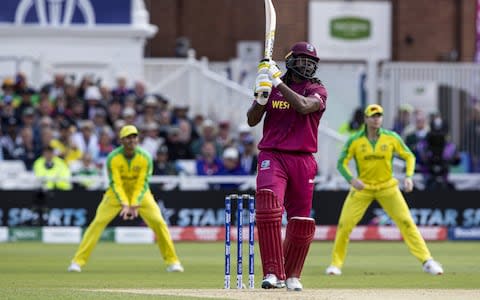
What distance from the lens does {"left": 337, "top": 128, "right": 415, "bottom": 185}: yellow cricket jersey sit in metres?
17.5

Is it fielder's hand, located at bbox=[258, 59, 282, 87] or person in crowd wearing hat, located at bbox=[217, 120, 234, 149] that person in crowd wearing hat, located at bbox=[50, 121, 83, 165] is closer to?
person in crowd wearing hat, located at bbox=[217, 120, 234, 149]

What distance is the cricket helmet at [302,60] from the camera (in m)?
12.7

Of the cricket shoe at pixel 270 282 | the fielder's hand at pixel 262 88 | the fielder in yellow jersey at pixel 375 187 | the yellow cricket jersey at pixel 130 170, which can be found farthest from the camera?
the yellow cricket jersey at pixel 130 170

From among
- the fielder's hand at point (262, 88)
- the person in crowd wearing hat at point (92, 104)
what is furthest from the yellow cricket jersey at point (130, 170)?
the person in crowd wearing hat at point (92, 104)

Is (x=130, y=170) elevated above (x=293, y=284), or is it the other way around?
(x=130, y=170)

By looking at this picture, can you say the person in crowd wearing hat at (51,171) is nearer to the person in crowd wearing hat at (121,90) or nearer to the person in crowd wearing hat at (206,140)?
the person in crowd wearing hat at (206,140)

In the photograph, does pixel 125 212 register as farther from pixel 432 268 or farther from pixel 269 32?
pixel 269 32

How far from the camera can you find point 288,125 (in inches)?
500

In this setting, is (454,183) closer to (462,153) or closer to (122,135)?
(462,153)

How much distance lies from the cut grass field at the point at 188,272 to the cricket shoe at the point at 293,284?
0.18 meters

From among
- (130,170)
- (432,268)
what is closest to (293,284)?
(432,268)

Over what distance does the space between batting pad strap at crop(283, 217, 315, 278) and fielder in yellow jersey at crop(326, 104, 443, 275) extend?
4022 mm

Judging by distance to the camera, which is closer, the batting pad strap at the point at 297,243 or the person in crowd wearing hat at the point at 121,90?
the batting pad strap at the point at 297,243

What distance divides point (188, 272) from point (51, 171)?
7788 mm
